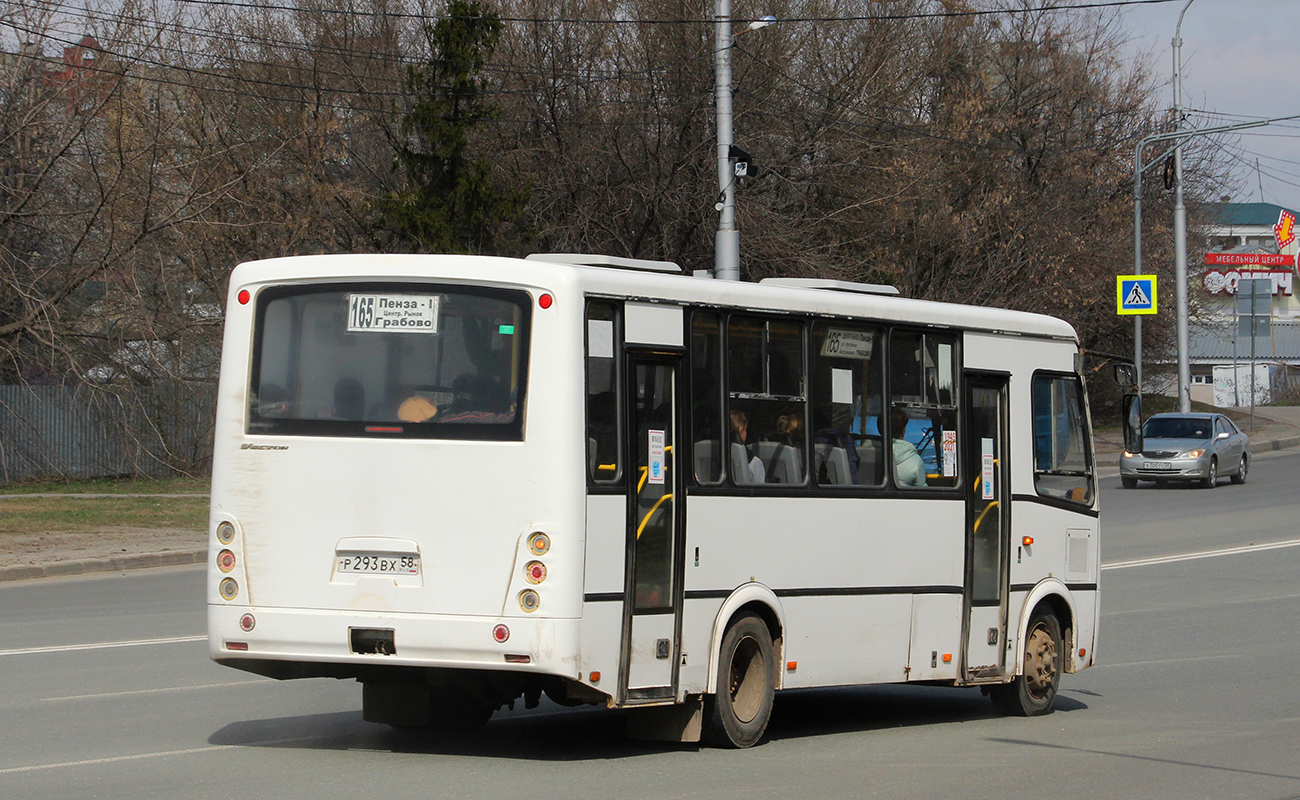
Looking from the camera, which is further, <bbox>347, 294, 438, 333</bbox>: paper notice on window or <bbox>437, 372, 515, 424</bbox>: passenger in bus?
<bbox>347, 294, 438, 333</bbox>: paper notice on window

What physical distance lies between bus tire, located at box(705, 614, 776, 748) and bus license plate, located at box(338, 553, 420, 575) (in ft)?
6.03

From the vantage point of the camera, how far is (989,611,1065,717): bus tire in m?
11.0

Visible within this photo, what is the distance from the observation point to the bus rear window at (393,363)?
7922 millimetres

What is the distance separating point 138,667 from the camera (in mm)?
11516

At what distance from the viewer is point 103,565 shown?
19953 millimetres

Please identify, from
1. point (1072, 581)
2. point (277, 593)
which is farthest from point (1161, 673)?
point (277, 593)

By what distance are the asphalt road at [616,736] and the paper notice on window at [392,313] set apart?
2.19 m

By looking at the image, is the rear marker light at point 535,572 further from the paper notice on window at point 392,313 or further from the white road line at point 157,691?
the white road line at point 157,691

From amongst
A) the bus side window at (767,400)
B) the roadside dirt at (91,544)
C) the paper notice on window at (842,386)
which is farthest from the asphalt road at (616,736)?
the roadside dirt at (91,544)

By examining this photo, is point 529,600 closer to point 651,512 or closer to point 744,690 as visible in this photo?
point 651,512

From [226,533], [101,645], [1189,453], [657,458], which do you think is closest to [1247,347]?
[1189,453]

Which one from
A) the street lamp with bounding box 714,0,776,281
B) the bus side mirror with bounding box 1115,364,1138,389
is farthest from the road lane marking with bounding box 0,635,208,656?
the street lamp with bounding box 714,0,776,281

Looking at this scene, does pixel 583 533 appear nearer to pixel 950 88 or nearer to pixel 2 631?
pixel 2 631

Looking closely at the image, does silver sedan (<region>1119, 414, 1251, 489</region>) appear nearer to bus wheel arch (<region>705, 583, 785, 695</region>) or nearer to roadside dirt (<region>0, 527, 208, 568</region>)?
roadside dirt (<region>0, 527, 208, 568</region>)
